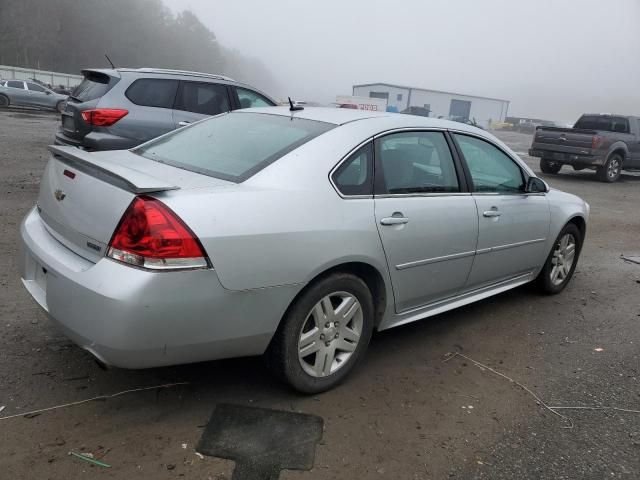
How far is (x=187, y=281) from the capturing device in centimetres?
239

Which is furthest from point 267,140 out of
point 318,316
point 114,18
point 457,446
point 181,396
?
point 114,18

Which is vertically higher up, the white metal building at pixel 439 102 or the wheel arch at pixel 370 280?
the white metal building at pixel 439 102

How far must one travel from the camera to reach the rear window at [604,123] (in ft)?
49.8

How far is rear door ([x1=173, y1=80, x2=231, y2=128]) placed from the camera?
7.22m

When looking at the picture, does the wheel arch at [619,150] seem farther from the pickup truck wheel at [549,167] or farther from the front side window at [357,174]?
the front side window at [357,174]

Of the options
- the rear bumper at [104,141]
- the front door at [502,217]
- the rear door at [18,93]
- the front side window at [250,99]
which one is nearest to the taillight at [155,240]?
the front door at [502,217]

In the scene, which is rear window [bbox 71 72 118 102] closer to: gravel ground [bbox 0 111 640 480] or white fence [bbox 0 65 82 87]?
gravel ground [bbox 0 111 640 480]

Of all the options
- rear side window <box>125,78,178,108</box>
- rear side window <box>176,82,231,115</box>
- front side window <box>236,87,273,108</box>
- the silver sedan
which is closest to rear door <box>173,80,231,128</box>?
rear side window <box>176,82,231,115</box>

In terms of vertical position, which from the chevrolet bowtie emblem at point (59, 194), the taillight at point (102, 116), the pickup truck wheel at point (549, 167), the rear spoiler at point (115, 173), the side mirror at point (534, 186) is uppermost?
the taillight at point (102, 116)

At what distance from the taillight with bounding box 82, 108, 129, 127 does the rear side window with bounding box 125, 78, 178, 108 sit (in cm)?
31

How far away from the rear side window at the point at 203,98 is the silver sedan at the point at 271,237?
3.77 meters

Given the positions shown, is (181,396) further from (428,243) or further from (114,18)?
(114,18)

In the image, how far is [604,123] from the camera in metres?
15.4

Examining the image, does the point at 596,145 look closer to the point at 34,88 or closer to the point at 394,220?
the point at 394,220
